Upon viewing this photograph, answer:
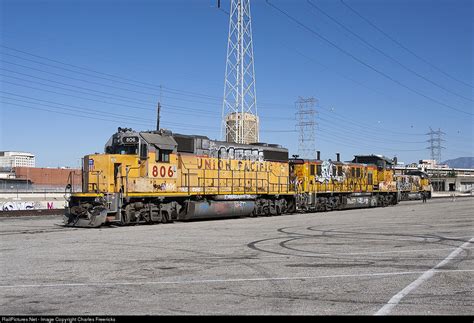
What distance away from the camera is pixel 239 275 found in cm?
855

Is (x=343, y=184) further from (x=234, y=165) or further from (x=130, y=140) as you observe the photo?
(x=130, y=140)

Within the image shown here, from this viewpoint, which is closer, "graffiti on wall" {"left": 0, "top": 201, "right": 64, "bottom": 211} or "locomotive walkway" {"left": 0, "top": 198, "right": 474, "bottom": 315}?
"locomotive walkway" {"left": 0, "top": 198, "right": 474, "bottom": 315}

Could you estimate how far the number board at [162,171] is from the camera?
Answer: 20.3 m

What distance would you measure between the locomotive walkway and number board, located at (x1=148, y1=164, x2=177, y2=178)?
5755mm

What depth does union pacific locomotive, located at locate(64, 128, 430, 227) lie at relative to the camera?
1914cm

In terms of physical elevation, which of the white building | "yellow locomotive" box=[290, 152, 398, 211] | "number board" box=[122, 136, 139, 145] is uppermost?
the white building

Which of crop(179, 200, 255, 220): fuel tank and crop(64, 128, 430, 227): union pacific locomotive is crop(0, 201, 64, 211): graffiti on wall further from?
crop(179, 200, 255, 220): fuel tank

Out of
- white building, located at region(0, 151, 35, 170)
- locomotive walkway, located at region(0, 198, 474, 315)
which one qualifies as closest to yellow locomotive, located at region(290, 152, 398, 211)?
locomotive walkway, located at region(0, 198, 474, 315)

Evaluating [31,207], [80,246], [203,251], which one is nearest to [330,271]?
[203,251]

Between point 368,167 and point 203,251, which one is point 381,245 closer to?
point 203,251

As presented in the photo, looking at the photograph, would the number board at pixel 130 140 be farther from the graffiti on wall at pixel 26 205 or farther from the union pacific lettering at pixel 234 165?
the graffiti on wall at pixel 26 205

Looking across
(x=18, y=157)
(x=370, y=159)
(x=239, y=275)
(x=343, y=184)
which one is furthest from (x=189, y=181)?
(x=18, y=157)

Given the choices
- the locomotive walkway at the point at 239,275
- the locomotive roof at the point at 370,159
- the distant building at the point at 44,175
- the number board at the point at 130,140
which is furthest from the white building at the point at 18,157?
the locomotive walkway at the point at 239,275

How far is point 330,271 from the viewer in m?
8.88
